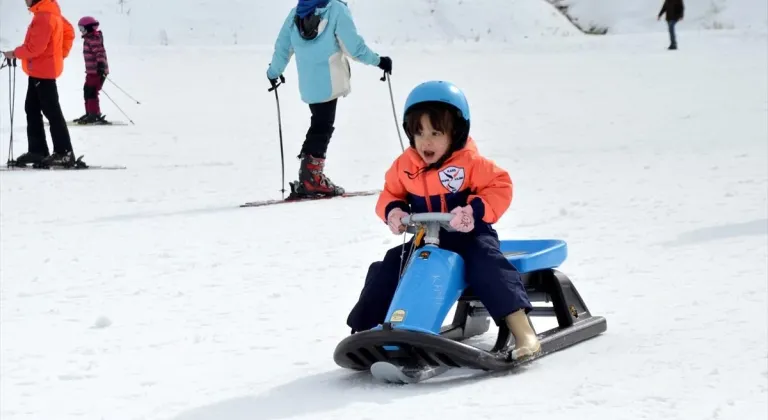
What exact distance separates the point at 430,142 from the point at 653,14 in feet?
101

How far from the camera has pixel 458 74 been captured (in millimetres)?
20562

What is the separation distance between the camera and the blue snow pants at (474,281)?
4305mm

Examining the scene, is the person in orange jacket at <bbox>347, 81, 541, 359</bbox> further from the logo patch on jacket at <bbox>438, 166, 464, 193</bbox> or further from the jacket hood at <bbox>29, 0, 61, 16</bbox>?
the jacket hood at <bbox>29, 0, 61, 16</bbox>

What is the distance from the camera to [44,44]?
11.9m

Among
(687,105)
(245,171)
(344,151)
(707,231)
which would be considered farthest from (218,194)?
(687,105)

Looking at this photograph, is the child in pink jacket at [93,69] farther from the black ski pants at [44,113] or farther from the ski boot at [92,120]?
the black ski pants at [44,113]

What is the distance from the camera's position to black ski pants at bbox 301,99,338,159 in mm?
9523

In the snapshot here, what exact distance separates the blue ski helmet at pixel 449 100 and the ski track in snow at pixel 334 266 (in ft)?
2.78

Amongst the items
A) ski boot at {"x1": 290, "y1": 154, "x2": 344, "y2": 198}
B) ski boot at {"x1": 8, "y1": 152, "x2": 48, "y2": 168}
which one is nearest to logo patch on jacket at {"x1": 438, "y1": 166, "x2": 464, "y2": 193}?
ski boot at {"x1": 290, "y1": 154, "x2": 344, "y2": 198}

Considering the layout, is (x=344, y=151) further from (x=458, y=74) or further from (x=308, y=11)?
(x=458, y=74)

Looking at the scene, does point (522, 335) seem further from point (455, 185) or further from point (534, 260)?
point (455, 185)

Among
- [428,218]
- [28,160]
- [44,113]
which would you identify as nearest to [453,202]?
[428,218]

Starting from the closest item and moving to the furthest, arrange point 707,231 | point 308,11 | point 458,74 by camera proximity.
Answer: point 707,231, point 308,11, point 458,74

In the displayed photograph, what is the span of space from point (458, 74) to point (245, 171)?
895 cm
